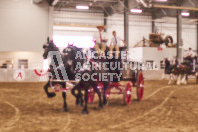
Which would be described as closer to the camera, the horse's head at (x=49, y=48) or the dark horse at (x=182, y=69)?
the horse's head at (x=49, y=48)

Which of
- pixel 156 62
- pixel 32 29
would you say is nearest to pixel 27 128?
pixel 32 29

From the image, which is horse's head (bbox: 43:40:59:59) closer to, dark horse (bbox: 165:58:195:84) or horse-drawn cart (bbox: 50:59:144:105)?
horse-drawn cart (bbox: 50:59:144:105)

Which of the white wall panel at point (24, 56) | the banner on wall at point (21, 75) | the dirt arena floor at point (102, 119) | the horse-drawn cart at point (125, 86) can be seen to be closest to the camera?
the dirt arena floor at point (102, 119)

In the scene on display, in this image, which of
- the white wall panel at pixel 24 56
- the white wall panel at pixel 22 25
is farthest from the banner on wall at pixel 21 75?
the white wall panel at pixel 24 56

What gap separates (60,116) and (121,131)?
80.8 inches

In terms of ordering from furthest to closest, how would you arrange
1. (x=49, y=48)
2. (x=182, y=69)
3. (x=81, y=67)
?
(x=182, y=69) < (x=49, y=48) < (x=81, y=67)

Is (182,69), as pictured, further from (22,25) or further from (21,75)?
(22,25)

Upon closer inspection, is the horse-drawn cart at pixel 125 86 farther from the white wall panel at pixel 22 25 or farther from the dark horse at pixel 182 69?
the white wall panel at pixel 22 25

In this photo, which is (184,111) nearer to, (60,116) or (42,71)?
(60,116)

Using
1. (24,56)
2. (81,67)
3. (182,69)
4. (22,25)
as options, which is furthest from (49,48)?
(24,56)

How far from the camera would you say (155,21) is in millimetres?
36250

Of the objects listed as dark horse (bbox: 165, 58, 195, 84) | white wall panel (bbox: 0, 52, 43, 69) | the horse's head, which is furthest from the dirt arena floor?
white wall panel (bbox: 0, 52, 43, 69)

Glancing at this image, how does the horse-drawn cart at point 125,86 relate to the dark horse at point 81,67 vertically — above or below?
below

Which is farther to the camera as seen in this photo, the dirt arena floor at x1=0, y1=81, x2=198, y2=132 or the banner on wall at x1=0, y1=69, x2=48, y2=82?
the banner on wall at x1=0, y1=69, x2=48, y2=82
